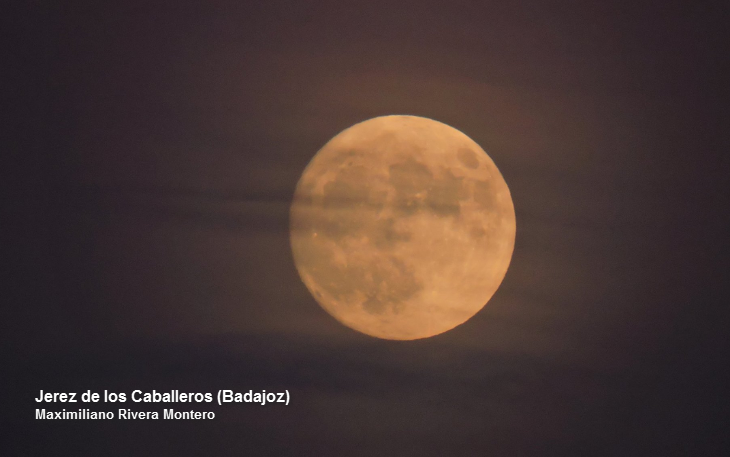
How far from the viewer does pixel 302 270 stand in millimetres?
1674

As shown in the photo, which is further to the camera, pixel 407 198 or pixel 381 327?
pixel 381 327

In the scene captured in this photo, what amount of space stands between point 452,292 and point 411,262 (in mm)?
168

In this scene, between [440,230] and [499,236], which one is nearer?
[440,230]

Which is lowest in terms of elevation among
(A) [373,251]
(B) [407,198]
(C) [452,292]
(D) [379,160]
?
(C) [452,292]

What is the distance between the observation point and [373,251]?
4.92 feet

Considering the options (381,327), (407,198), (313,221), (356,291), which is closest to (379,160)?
(407,198)

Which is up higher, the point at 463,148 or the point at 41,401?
the point at 463,148

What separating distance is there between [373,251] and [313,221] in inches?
8.1

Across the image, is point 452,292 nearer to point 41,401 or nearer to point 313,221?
point 313,221

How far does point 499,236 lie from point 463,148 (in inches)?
11.7

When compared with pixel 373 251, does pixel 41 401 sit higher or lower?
lower

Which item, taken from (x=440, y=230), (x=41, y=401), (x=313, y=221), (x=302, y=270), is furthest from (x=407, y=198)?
(x=41, y=401)

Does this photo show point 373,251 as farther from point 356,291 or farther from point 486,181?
point 486,181

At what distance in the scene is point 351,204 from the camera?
1.50 metres
